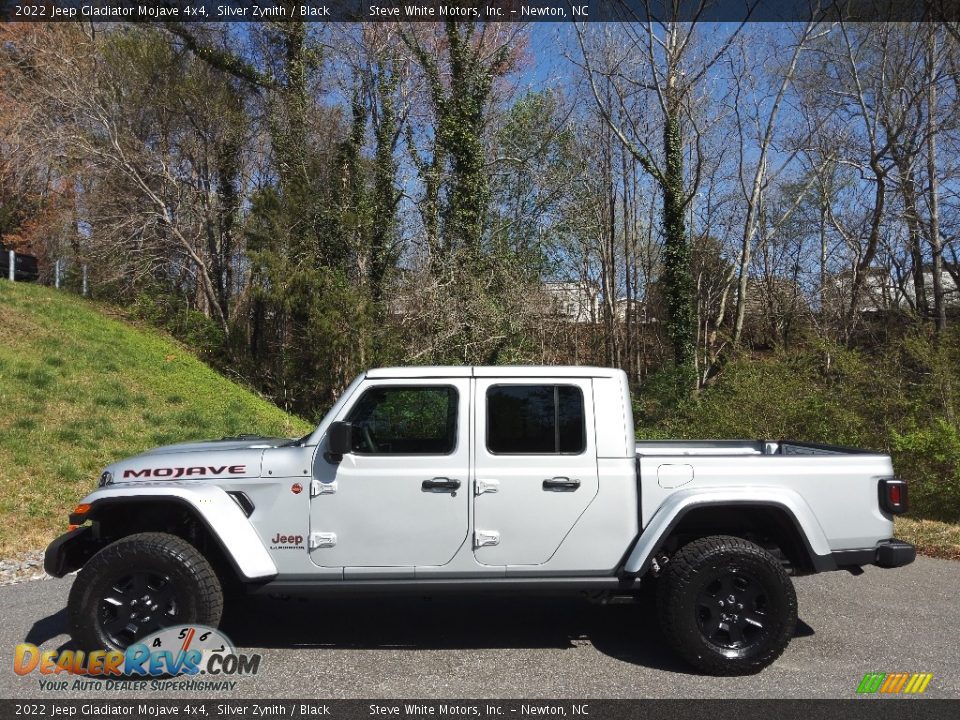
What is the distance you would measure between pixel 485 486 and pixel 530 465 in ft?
1.03

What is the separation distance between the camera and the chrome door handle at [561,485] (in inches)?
191

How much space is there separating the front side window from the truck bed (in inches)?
63.2

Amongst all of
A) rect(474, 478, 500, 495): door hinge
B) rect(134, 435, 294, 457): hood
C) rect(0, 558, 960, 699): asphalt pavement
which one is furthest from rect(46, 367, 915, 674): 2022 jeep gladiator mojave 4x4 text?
rect(0, 558, 960, 699): asphalt pavement

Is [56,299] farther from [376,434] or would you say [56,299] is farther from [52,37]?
[376,434]

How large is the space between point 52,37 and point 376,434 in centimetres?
2322

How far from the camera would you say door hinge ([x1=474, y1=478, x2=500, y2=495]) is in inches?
191

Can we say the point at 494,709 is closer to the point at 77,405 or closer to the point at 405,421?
the point at 405,421

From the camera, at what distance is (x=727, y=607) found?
4.75m

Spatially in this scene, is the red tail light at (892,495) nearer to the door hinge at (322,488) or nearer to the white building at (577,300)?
the door hinge at (322,488)

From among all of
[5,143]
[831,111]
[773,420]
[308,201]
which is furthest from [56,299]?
[831,111]

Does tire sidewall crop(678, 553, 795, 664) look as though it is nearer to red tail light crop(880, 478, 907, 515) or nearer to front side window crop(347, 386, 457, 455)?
red tail light crop(880, 478, 907, 515)

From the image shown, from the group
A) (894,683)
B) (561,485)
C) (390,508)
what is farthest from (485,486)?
(894,683)

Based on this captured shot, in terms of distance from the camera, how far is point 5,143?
21.1m

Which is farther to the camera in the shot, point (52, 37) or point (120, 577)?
point (52, 37)
